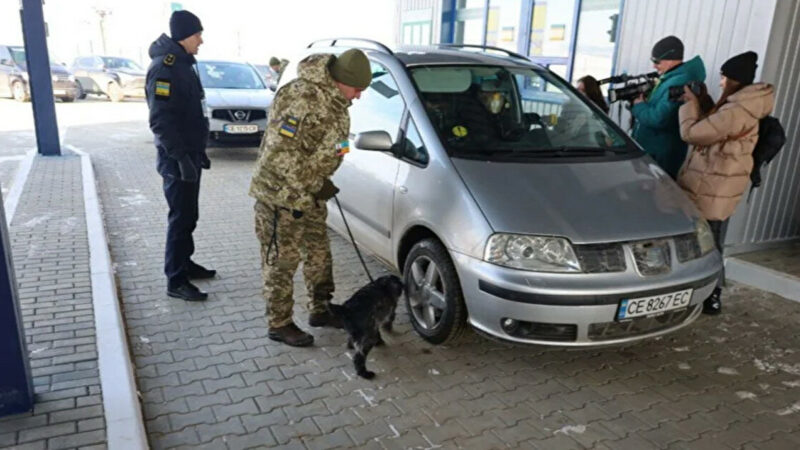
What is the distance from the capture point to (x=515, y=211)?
123 inches

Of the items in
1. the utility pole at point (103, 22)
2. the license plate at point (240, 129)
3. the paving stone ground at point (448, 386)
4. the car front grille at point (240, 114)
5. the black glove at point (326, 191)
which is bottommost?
the paving stone ground at point (448, 386)

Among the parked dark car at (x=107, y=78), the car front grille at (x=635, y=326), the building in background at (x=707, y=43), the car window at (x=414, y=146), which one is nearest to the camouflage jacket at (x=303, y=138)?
the car window at (x=414, y=146)

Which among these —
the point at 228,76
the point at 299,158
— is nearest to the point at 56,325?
the point at 299,158

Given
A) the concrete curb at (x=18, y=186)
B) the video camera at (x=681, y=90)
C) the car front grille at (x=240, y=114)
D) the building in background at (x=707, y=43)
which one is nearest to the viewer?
the video camera at (x=681, y=90)

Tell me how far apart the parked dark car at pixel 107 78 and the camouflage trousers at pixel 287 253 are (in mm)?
18159

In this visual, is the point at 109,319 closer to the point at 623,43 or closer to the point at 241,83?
the point at 623,43

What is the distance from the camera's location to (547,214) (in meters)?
3.12

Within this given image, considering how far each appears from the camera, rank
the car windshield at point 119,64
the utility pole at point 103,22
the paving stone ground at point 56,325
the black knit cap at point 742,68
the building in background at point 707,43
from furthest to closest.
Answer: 1. the utility pole at point 103,22
2. the car windshield at point 119,64
3. the building in background at point 707,43
4. the black knit cap at point 742,68
5. the paving stone ground at point 56,325

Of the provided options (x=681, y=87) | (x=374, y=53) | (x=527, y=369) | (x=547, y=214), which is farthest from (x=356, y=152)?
(x=681, y=87)

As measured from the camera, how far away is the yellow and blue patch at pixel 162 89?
Answer: 3.73 m

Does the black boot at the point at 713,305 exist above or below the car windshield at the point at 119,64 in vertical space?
below

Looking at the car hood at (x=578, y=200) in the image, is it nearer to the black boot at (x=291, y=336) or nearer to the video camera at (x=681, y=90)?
the video camera at (x=681, y=90)

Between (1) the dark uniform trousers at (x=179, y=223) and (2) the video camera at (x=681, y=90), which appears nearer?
(1) the dark uniform trousers at (x=179, y=223)

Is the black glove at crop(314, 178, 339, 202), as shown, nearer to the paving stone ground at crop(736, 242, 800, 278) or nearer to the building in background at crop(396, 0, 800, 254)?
the building in background at crop(396, 0, 800, 254)
